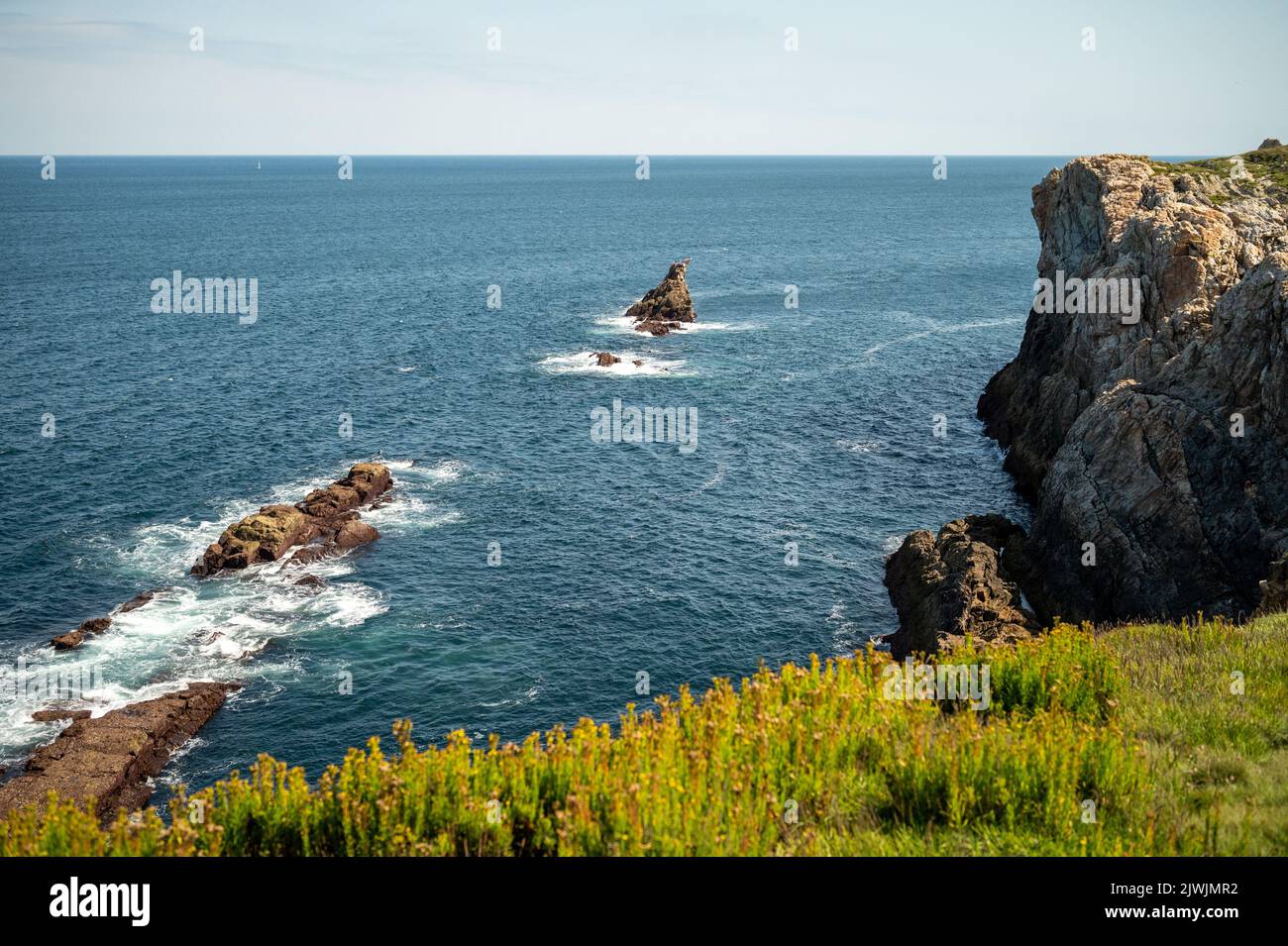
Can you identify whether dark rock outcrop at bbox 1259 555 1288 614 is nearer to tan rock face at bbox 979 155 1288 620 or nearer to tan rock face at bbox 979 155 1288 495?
tan rock face at bbox 979 155 1288 620

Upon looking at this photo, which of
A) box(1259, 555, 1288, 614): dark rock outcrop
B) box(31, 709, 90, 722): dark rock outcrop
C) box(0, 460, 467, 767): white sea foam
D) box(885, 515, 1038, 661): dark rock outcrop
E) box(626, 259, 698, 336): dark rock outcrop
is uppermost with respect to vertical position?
box(626, 259, 698, 336): dark rock outcrop

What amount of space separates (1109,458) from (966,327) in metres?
60.1

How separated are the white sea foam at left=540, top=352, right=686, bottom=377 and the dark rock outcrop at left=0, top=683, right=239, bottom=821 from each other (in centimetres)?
5118

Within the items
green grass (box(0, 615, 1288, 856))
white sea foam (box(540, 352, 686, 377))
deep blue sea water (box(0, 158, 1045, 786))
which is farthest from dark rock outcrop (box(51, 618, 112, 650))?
white sea foam (box(540, 352, 686, 377))

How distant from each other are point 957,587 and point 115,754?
31.9 m

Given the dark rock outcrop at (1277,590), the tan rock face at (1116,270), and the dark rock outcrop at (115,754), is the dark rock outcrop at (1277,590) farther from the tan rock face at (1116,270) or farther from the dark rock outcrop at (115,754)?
the dark rock outcrop at (115,754)

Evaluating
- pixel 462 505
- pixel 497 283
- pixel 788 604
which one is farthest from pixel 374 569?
pixel 497 283

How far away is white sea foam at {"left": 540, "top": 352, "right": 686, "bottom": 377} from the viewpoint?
84375 mm

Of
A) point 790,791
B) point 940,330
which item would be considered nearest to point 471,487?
point 790,791

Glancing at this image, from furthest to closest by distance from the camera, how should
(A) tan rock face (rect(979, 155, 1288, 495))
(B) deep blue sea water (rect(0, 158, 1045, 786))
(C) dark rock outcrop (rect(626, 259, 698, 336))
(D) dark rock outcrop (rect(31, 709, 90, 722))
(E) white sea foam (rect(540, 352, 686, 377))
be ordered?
(C) dark rock outcrop (rect(626, 259, 698, 336)) → (E) white sea foam (rect(540, 352, 686, 377)) → (A) tan rock face (rect(979, 155, 1288, 495)) → (B) deep blue sea water (rect(0, 158, 1045, 786)) → (D) dark rock outcrop (rect(31, 709, 90, 722))

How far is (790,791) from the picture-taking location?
1212 centimetres

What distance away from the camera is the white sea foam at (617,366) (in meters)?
84.4

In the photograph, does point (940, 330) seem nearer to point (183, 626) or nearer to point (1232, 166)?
point (1232, 166)

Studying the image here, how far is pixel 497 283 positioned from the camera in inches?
5167
